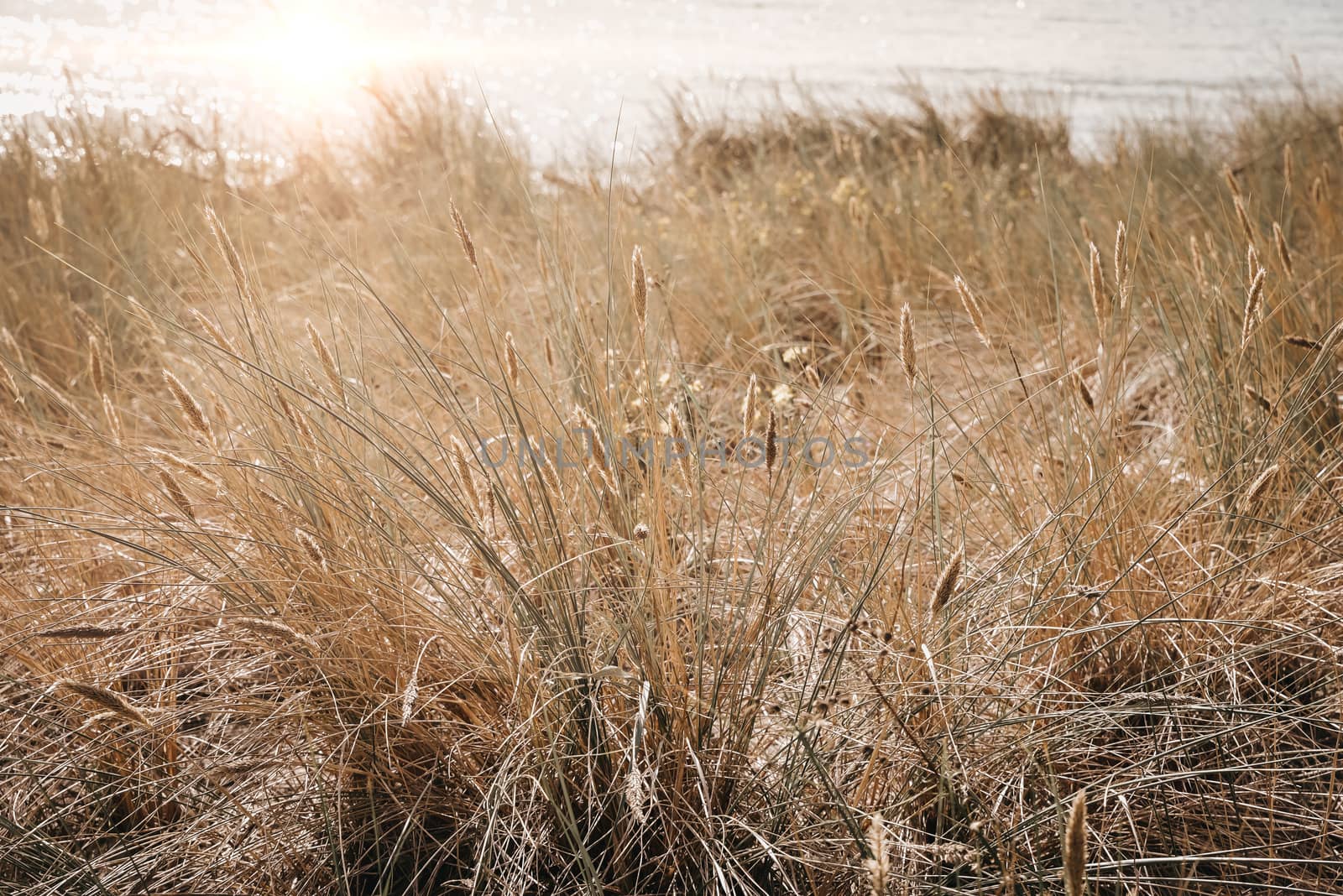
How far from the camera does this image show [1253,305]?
1278 mm

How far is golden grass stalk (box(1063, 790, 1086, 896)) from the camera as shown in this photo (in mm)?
Answer: 585

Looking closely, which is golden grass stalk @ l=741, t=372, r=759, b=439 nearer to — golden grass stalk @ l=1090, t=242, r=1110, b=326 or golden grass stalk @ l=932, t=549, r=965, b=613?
golden grass stalk @ l=932, t=549, r=965, b=613

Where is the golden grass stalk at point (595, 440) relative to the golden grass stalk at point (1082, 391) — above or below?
above

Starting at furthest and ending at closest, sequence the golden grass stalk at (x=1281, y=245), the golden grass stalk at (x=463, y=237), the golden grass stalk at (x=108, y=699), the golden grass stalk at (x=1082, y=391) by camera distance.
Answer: the golden grass stalk at (x=1281, y=245)
the golden grass stalk at (x=1082, y=391)
the golden grass stalk at (x=463, y=237)
the golden grass stalk at (x=108, y=699)

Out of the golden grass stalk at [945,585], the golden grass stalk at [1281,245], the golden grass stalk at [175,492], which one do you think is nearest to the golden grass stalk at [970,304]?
the golden grass stalk at [945,585]

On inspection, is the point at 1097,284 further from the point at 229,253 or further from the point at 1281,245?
the point at 229,253

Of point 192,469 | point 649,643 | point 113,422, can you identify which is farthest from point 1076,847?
point 113,422

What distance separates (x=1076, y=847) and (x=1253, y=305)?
3.24ft

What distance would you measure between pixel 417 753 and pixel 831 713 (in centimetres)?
57

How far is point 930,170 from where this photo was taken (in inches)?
184

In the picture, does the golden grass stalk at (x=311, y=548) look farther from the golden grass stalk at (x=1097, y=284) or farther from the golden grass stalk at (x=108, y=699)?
the golden grass stalk at (x=1097, y=284)

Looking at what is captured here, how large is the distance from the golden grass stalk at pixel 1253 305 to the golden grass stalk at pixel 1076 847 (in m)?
0.84

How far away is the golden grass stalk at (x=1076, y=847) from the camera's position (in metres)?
0.59

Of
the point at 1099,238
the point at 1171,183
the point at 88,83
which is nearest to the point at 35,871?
the point at 1099,238
